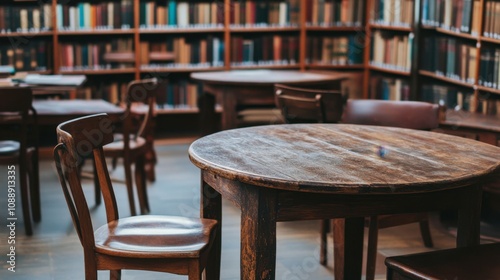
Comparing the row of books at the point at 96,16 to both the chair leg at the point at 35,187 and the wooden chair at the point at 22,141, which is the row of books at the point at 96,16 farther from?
the chair leg at the point at 35,187

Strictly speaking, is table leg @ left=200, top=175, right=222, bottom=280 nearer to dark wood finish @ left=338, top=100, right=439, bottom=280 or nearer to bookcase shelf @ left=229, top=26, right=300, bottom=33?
dark wood finish @ left=338, top=100, right=439, bottom=280

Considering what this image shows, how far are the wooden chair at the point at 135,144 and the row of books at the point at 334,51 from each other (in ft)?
9.92

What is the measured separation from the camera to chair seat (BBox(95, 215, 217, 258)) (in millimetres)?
2641

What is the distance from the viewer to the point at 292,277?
12.5ft

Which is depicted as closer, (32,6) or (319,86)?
(319,86)

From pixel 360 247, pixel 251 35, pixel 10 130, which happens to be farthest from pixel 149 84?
pixel 251 35

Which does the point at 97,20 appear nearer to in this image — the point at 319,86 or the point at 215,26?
the point at 215,26

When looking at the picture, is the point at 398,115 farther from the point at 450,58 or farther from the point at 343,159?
the point at 450,58

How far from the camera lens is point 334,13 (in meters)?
7.66

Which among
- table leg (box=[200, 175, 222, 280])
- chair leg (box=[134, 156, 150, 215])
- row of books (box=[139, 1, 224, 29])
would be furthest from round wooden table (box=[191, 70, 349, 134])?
table leg (box=[200, 175, 222, 280])

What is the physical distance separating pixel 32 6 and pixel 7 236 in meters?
2.87

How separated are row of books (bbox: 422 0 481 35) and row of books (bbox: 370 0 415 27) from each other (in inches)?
8.5

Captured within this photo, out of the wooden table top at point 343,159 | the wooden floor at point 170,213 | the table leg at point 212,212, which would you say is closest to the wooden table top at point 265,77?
the wooden floor at point 170,213

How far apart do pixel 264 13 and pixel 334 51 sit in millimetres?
746
